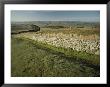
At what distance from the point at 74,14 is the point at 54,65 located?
220mm

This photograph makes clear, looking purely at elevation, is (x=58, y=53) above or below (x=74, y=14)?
below

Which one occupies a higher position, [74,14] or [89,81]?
[74,14]

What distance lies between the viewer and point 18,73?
1.29m

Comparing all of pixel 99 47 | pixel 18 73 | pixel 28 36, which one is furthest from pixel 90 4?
pixel 18 73

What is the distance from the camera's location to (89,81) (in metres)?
1.28

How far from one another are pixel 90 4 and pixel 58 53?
235 mm

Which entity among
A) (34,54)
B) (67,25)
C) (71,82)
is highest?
(67,25)

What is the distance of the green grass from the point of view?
128 centimetres

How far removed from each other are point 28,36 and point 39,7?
125mm

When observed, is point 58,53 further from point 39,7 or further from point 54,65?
point 39,7

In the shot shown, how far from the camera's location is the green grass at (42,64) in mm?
1284

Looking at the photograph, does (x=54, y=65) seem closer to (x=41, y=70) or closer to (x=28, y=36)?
(x=41, y=70)

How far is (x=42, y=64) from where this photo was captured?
50.6 inches

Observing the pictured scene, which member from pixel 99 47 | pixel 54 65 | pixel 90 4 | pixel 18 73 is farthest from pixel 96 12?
pixel 18 73
